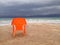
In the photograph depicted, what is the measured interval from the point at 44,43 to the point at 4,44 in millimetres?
1201

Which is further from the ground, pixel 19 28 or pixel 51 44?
pixel 19 28

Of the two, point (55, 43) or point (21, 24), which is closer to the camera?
point (55, 43)

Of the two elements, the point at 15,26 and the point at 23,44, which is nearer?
the point at 23,44

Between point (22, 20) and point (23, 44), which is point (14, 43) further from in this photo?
point (22, 20)

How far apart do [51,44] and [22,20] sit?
5.98 feet

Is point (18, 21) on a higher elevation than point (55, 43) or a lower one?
higher

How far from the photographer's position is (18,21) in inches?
231

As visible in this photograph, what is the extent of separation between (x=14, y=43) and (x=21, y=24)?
1319 millimetres

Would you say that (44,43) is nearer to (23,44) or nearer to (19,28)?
(23,44)

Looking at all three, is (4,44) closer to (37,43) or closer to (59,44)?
(37,43)

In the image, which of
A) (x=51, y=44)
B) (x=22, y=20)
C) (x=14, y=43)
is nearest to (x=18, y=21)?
(x=22, y=20)

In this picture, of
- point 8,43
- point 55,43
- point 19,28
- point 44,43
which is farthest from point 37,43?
point 19,28

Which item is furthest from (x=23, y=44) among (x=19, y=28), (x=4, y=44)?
(x=19, y=28)

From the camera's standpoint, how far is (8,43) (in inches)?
180
